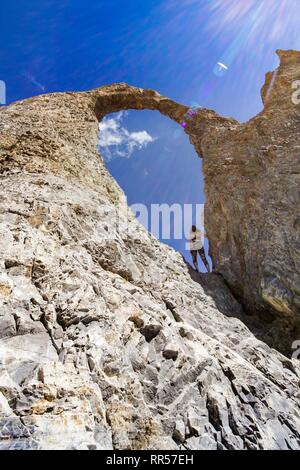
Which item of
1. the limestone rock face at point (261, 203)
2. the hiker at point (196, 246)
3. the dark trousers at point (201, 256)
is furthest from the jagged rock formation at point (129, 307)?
the hiker at point (196, 246)

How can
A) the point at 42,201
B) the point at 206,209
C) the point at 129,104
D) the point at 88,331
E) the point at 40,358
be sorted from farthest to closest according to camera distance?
1. the point at 129,104
2. the point at 206,209
3. the point at 42,201
4. the point at 88,331
5. the point at 40,358

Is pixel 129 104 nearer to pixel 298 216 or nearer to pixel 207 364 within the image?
pixel 298 216

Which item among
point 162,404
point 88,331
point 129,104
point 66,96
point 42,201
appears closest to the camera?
point 162,404

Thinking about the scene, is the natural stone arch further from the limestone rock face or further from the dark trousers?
the dark trousers

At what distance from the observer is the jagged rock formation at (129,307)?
634cm

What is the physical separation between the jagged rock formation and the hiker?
141 inches

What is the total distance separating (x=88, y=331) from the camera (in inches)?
324

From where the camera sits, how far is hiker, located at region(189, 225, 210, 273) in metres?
27.1

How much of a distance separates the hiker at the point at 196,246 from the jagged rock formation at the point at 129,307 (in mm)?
3583

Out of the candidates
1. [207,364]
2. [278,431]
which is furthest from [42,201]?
[278,431]

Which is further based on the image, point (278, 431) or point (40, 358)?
point (278, 431)

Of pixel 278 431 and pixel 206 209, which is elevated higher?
pixel 206 209

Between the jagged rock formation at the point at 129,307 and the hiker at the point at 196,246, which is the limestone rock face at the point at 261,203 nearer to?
the jagged rock formation at the point at 129,307

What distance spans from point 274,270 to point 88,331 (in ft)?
41.5
